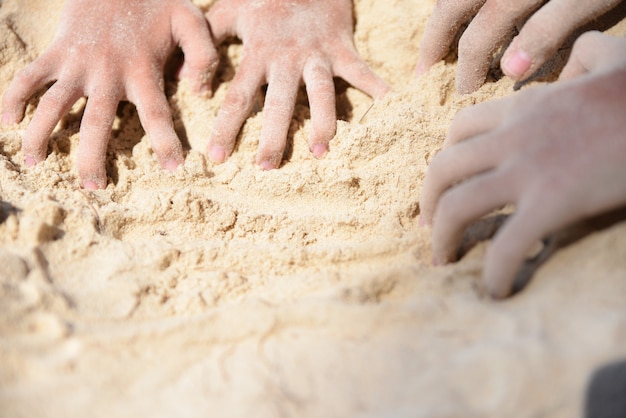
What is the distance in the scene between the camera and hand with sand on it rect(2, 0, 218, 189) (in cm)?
130

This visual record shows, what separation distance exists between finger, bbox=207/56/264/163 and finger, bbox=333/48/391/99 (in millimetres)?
244

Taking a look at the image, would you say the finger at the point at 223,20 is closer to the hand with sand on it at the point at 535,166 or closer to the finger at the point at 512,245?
the hand with sand on it at the point at 535,166

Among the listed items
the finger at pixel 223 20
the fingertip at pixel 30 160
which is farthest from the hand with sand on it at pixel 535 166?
the fingertip at pixel 30 160

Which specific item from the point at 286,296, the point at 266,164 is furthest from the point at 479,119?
the point at 266,164

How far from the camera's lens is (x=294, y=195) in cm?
124

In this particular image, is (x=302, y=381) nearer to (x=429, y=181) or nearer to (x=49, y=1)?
(x=429, y=181)

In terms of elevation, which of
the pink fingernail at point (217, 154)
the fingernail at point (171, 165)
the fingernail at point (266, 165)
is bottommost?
the fingernail at point (266, 165)

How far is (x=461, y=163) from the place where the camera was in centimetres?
87

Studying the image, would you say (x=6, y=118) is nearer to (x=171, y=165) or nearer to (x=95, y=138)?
(x=95, y=138)

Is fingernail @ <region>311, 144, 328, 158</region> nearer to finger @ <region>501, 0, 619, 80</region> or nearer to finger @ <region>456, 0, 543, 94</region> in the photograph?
finger @ <region>456, 0, 543, 94</region>

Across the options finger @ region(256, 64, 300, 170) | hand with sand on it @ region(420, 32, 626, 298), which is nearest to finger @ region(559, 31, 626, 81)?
hand with sand on it @ region(420, 32, 626, 298)

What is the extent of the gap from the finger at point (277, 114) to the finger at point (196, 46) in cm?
19

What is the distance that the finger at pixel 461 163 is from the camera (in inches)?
33.3

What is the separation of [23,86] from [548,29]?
1.37 metres
